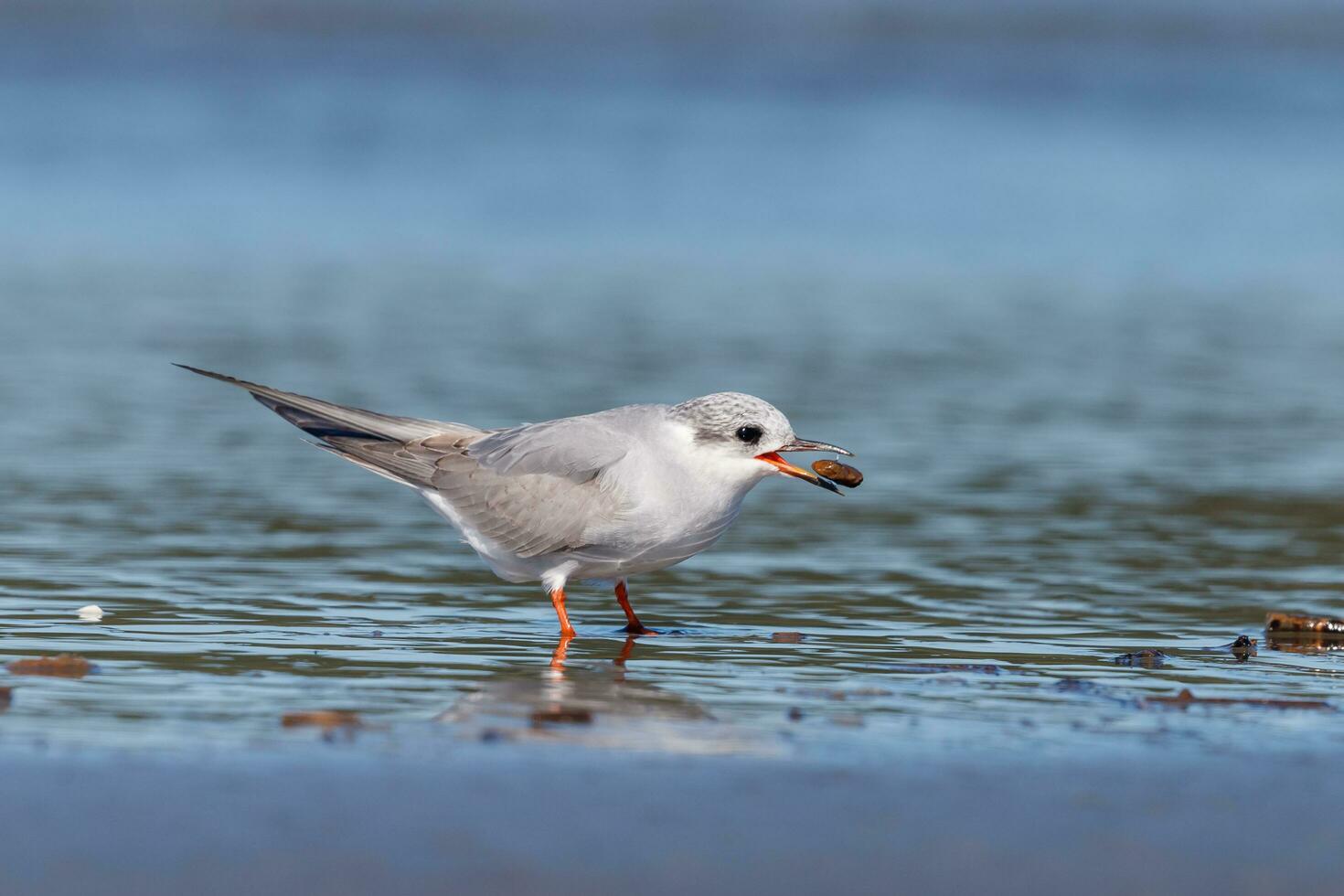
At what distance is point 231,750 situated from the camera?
4.43m

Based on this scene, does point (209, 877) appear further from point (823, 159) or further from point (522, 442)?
point (823, 159)

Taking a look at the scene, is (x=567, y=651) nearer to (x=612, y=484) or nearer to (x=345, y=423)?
(x=612, y=484)

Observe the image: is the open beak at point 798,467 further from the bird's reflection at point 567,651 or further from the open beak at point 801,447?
the bird's reflection at point 567,651

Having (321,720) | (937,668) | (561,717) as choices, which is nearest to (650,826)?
(561,717)

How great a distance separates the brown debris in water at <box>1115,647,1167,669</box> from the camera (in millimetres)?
5742

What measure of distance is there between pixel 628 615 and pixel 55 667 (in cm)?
191

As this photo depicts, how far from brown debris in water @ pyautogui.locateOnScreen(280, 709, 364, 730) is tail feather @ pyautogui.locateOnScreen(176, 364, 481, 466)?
238 centimetres

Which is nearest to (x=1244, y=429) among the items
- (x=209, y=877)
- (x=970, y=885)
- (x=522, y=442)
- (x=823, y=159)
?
(x=522, y=442)

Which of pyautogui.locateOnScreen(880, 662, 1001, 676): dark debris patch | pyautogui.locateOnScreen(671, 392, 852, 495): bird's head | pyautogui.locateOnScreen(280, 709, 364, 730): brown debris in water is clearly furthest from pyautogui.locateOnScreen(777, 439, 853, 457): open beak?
pyautogui.locateOnScreen(280, 709, 364, 730): brown debris in water

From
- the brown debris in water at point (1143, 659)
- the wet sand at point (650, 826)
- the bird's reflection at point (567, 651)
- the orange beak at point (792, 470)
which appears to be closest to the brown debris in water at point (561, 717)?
the wet sand at point (650, 826)

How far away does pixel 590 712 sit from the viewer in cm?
500

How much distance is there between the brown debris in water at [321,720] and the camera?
469 centimetres

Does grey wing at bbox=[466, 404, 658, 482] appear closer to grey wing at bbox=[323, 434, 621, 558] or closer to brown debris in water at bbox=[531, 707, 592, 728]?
grey wing at bbox=[323, 434, 621, 558]

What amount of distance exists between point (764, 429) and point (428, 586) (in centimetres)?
152
